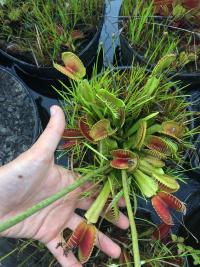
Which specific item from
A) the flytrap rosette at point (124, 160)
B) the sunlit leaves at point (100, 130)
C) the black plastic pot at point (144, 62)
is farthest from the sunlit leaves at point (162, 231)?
the black plastic pot at point (144, 62)

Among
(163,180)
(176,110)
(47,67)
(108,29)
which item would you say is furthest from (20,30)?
(163,180)

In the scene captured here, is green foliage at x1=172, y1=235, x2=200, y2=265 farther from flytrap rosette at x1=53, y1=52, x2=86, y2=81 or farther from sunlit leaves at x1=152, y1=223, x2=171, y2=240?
flytrap rosette at x1=53, y1=52, x2=86, y2=81

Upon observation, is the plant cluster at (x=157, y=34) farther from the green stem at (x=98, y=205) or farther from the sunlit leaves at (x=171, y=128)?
the green stem at (x=98, y=205)

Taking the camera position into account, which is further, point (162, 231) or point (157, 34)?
point (157, 34)

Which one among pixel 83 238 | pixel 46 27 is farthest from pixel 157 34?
pixel 83 238

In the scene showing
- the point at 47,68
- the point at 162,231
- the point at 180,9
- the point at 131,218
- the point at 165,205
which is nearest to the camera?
the point at 131,218

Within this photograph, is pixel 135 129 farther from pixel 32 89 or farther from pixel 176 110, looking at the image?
pixel 32 89

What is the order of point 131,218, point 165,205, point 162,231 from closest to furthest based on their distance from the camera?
point 131,218 < point 165,205 < point 162,231

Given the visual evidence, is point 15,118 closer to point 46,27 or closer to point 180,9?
point 46,27
